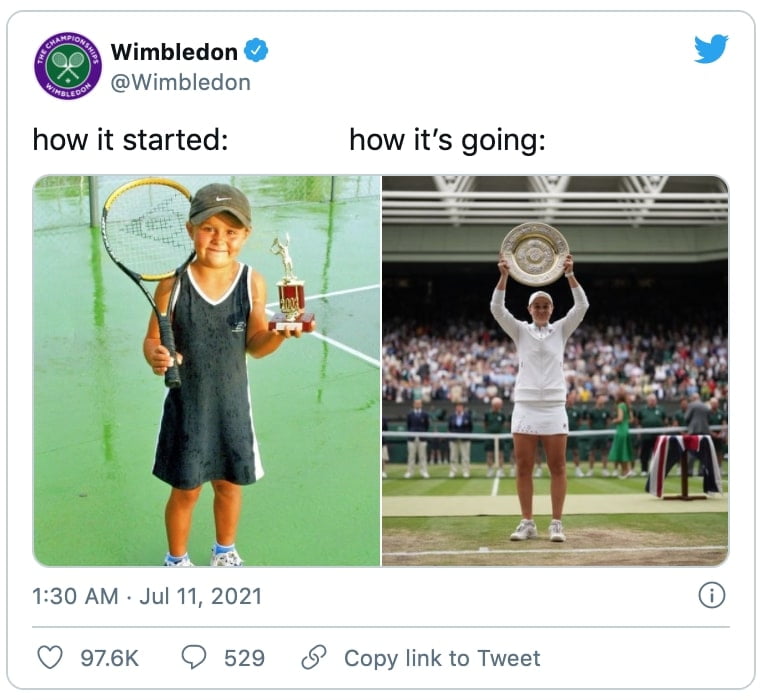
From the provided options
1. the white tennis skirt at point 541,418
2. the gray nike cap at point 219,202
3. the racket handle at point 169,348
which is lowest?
→ the white tennis skirt at point 541,418

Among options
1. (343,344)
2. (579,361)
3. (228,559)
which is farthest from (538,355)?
(579,361)

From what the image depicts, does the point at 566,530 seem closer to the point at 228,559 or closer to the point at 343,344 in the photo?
the point at 343,344

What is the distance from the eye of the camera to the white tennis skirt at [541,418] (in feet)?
12.7

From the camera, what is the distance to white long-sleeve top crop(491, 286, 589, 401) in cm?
378

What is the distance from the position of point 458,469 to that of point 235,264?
9.50 feet

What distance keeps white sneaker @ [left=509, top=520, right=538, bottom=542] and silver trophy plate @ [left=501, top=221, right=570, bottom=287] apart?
90 cm

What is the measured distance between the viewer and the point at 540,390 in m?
3.85

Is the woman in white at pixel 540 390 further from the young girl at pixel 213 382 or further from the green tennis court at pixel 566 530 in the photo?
Answer: the young girl at pixel 213 382
